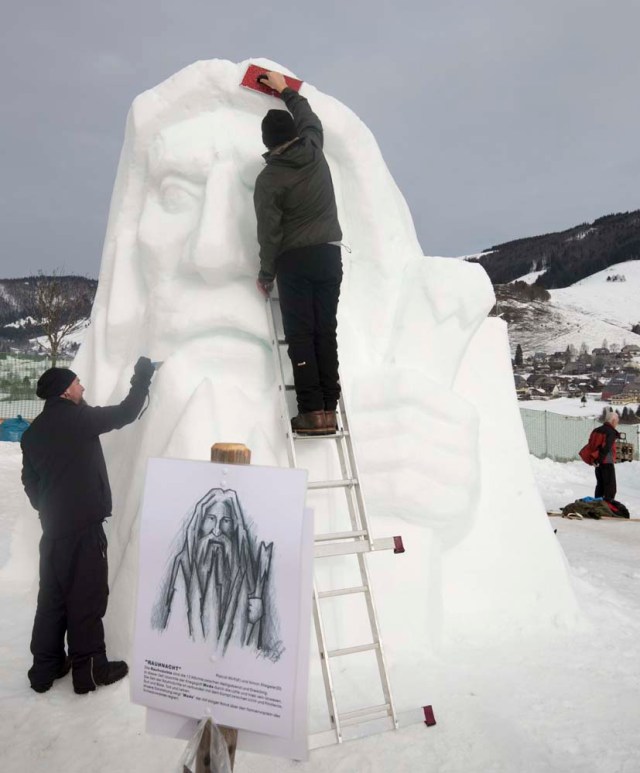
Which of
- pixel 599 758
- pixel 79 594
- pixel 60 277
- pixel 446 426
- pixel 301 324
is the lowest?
pixel 599 758

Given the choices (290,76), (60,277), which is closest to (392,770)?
(290,76)

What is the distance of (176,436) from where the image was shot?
3.25m

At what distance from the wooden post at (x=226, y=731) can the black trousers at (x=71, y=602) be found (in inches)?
50.1

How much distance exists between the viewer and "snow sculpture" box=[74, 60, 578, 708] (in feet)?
11.0

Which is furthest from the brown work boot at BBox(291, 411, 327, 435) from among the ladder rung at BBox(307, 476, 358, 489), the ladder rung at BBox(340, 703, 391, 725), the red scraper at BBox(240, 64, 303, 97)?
the red scraper at BBox(240, 64, 303, 97)

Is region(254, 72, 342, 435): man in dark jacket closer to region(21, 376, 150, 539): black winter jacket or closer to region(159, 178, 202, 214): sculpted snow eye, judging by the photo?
region(159, 178, 202, 214): sculpted snow eye

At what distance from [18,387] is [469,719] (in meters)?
18.2

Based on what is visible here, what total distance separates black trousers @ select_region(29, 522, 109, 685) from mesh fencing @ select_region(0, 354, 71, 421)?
15.7 meters

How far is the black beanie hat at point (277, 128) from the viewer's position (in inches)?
128

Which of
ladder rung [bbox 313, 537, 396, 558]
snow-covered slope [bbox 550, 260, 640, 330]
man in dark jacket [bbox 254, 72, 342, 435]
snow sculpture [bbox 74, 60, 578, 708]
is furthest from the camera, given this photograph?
snow-covered slope [bbox 550, 260, 640, 330]

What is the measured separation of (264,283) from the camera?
336cm

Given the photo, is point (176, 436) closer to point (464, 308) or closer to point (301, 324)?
point (301, 324)

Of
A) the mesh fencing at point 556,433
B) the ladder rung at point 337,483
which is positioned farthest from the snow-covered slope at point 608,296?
the ladder rung at point 337,483

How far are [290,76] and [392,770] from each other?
12.4ft
